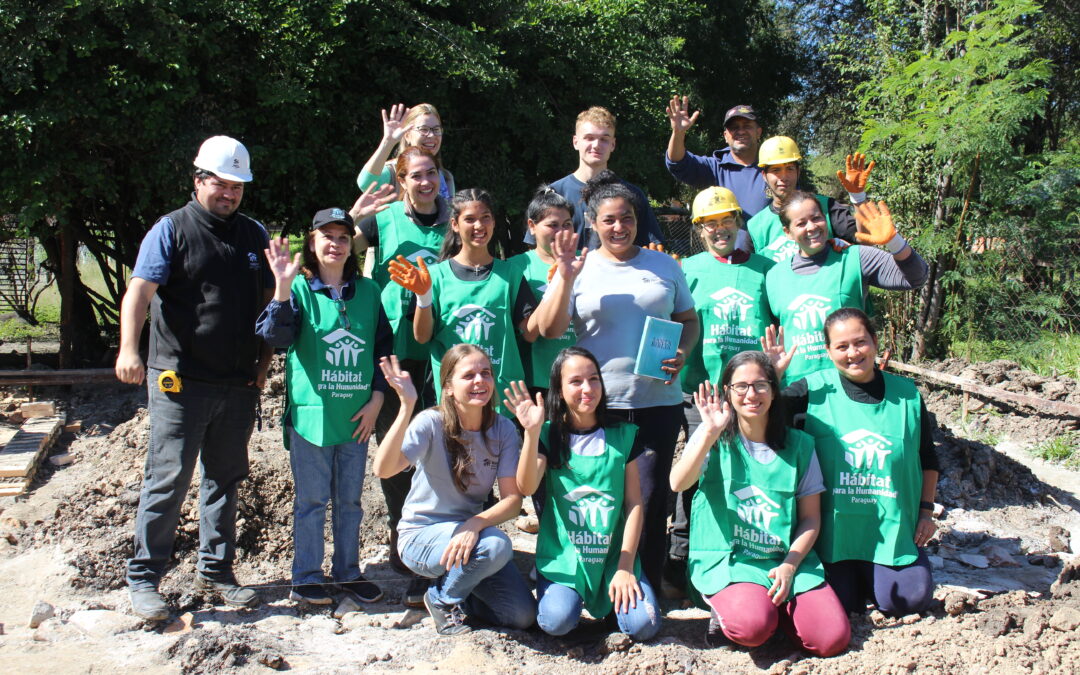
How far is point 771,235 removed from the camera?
A: 4.42 meters

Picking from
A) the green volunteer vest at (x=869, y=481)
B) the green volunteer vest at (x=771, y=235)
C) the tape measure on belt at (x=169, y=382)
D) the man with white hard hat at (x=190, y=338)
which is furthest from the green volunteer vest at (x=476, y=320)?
the green volunteer vest at (x=869, y=481)

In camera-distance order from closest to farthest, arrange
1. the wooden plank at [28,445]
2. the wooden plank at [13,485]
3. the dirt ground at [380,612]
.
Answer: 1. the dirt ground at [380,612]
2. the wooden plank at [13,485]
3. the wooden plank at [28,445]

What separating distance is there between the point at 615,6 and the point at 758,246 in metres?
5.87

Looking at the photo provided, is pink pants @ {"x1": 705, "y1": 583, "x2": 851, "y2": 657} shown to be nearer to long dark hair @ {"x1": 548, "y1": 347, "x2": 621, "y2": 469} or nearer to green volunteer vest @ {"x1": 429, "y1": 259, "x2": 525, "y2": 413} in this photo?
long dark hair @ {"x1": 548, "y1": 347, "x2": 621, "y2": 469}

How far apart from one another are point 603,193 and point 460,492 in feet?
4.78

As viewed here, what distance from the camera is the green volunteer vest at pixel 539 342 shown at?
414cm

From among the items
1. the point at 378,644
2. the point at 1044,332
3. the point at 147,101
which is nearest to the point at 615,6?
the point at 147,101

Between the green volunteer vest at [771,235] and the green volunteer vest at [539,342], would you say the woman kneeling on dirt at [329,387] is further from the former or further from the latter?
the green volunteer vest at [771,235]

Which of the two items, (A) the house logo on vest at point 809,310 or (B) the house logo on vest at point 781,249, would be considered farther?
(B) the house logo on vest at point 781,249

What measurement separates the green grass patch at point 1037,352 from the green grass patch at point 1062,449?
4.08ft

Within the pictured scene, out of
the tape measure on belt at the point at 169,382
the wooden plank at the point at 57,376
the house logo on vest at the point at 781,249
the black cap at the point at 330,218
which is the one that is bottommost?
the wooden plank at the point at 57,376

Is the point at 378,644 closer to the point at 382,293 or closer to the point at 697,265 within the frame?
the point at 382,293

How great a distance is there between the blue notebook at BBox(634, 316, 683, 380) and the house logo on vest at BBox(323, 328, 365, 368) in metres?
1.26

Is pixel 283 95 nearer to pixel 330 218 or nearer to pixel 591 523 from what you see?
pixel 330 218
